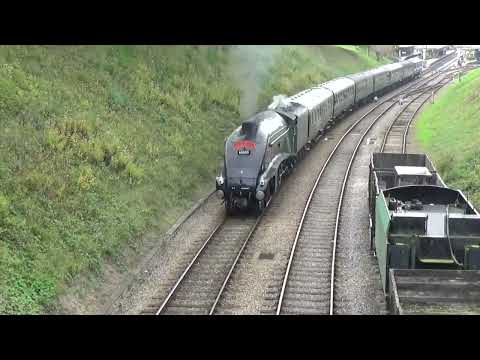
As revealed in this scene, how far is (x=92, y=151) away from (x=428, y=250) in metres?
12.6

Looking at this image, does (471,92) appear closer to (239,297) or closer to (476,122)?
(476,122)

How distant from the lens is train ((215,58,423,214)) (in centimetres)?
2069

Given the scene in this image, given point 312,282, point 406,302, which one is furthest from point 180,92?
point 406,302

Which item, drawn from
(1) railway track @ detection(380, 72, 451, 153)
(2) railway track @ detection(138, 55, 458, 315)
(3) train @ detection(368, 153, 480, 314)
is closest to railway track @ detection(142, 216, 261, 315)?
(2) railway track @ detection(138, 55, 458, 315)

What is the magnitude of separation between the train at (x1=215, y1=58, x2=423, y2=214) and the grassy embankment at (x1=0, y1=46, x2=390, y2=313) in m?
2.77

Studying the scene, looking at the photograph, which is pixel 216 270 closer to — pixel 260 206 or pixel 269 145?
pixel 260 206

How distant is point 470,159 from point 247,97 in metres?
18.2

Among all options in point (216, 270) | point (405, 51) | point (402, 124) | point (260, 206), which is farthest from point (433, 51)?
point (216, 270)

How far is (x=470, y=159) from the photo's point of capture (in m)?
24.4

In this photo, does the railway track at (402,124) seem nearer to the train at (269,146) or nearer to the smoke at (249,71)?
the train at (269,146)

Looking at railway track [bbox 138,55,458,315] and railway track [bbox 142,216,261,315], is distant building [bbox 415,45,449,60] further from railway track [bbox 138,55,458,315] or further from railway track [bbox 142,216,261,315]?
railway track [bbox 142,216,261,315]

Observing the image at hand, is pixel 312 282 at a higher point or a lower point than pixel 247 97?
lower

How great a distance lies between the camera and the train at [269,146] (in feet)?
67.9

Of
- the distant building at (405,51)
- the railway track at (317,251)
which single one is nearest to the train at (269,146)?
the railway track at (317,251)
